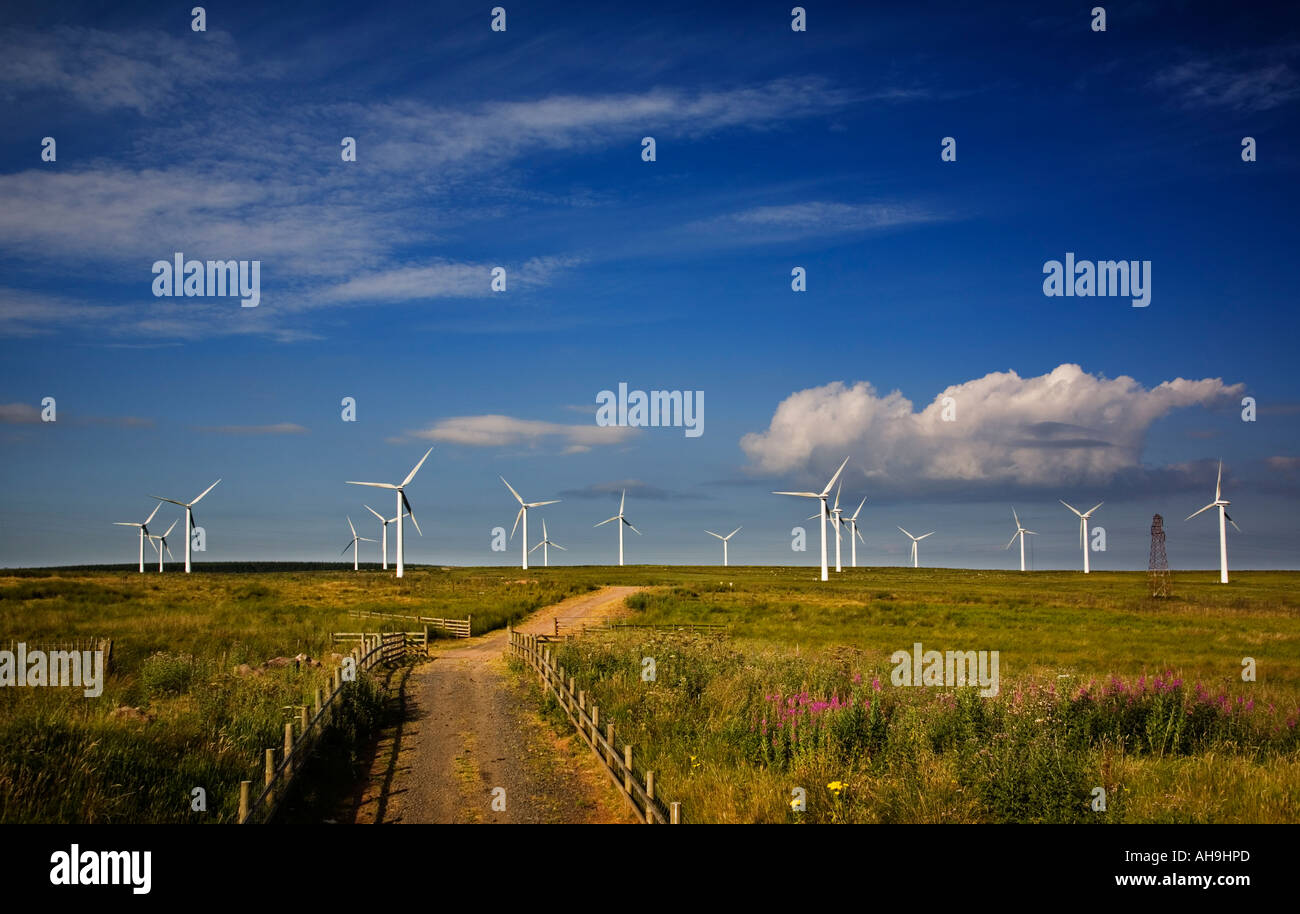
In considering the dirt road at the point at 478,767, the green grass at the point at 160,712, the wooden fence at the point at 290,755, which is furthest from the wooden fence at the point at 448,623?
the wooden fence at the point at 290,755

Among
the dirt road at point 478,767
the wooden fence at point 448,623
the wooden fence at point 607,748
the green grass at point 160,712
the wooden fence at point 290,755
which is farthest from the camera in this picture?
the wooden fence at point 448,623

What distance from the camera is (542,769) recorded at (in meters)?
17.4

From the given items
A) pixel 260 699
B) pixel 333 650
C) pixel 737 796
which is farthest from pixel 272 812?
pixel 333 650

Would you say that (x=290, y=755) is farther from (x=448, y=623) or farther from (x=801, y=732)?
(x=448, y=623)

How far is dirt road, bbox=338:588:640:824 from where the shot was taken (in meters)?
14.4

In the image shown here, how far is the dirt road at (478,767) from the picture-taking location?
14.4 meters

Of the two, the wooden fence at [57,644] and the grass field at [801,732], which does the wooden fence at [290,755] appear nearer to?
the grass field at [801,732]

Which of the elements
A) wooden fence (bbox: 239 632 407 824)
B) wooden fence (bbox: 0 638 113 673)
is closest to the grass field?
wooden fence (bbox: 239 632 407 824)

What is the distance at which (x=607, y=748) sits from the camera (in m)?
15.9

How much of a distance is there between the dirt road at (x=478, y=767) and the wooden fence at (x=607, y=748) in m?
0.35

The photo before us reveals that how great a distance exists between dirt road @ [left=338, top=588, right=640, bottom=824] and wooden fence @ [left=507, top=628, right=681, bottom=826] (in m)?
0.35
